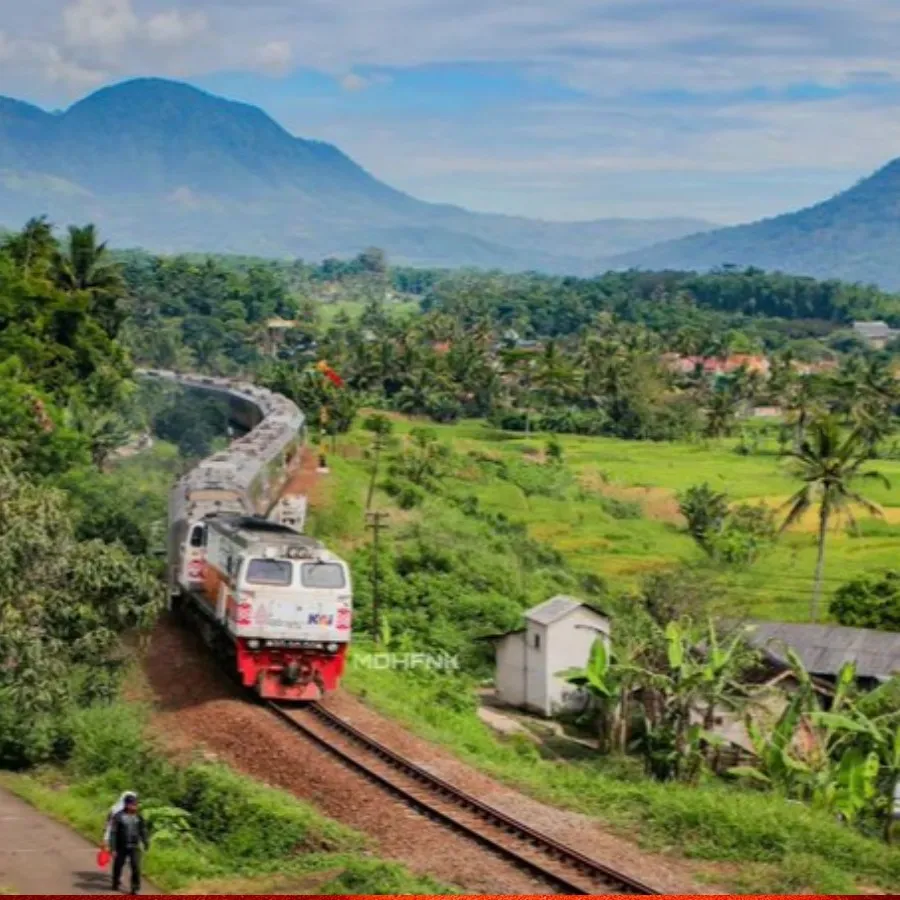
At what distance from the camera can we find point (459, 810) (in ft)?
68.6

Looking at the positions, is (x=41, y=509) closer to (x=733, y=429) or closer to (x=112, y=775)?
(x=112, y=775)

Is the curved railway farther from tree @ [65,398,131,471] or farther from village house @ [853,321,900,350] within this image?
village house @ [853,321,900,350]

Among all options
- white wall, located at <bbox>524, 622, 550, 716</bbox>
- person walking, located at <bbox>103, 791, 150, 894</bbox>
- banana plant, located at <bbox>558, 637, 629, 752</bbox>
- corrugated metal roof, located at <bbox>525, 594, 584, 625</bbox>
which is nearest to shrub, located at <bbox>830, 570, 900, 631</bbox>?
corrugated metal roof, located at <bbox>525, 594, 584, 625</bbox>

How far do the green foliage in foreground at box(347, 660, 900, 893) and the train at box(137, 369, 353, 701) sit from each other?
6.36 feet

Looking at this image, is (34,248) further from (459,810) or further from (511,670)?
(459,810)

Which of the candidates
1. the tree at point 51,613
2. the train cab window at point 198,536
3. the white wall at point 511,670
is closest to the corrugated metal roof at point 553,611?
the white wall at point 511,670

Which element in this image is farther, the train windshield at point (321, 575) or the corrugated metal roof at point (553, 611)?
the corrugated metal roof at point (553, 611)

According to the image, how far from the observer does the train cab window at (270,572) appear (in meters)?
25.3

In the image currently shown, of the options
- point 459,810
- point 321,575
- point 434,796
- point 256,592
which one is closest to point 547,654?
point 321,575

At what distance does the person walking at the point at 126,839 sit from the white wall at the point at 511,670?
20076mm

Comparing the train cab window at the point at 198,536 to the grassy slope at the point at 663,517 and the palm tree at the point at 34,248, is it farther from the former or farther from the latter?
the palm tree at the point at 34,248

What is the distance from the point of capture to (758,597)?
54344 millimetres

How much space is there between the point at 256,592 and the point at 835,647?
20.2m

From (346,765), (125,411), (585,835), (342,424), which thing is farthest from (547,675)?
(342,424)
